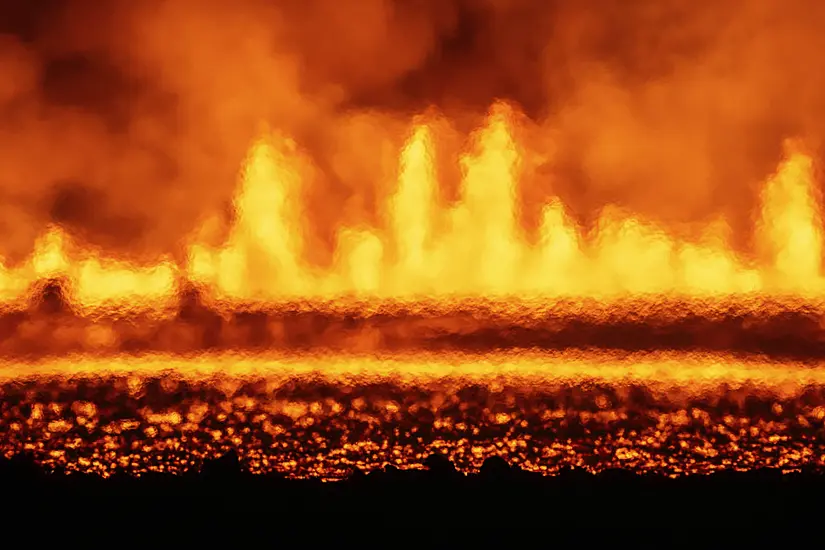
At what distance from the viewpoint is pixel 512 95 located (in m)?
2.91

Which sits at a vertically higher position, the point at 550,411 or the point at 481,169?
the point at 481,169

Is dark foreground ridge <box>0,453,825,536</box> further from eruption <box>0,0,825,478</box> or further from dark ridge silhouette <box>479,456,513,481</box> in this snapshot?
eruption <box>0,0,825,478</box>

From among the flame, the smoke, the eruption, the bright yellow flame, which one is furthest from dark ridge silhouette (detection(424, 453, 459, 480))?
Answer: the bright yellow flame

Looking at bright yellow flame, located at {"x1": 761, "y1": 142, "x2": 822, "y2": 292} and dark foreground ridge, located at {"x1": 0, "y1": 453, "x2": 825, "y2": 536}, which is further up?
bright yellow flame, located at {"x1": 761, "y1": 142, "x2": 822, "y2": 292}

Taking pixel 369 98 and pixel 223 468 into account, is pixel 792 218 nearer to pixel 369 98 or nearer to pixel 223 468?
pixel 369 98

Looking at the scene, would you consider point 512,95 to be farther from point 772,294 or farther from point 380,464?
point 380,464

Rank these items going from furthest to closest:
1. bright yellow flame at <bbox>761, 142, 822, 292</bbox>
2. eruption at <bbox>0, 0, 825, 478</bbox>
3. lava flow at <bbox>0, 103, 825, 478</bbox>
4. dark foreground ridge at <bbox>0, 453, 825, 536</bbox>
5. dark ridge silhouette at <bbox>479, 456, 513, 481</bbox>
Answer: bright yellow flame at <bbox>761, 142, 822, 292</bbox> → eruption at <bbox>0, 0, 825, 478</bbox> → lava flow at <bbox>0, 103, 825, 478</bbox> → dark ridge silhouette at <bbox>479, 456, 513, 481</bbox> → dark foreground ridge at <bbox>0, 453, 825, 536</bbox>

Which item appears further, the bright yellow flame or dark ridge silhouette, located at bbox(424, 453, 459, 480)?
the bright yellow flame

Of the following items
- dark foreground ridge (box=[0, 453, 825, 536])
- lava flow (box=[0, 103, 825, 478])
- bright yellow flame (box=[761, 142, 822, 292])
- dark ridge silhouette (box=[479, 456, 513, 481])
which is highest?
bright yellow flame (box=[761, 142, 822, 292])

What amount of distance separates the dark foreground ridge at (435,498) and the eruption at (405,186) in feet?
1.68

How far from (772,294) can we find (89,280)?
1.55m

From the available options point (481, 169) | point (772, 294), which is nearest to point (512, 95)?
point (481, 169)

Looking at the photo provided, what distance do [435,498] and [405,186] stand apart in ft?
3.51

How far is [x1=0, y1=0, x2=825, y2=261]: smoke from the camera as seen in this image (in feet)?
9.39
